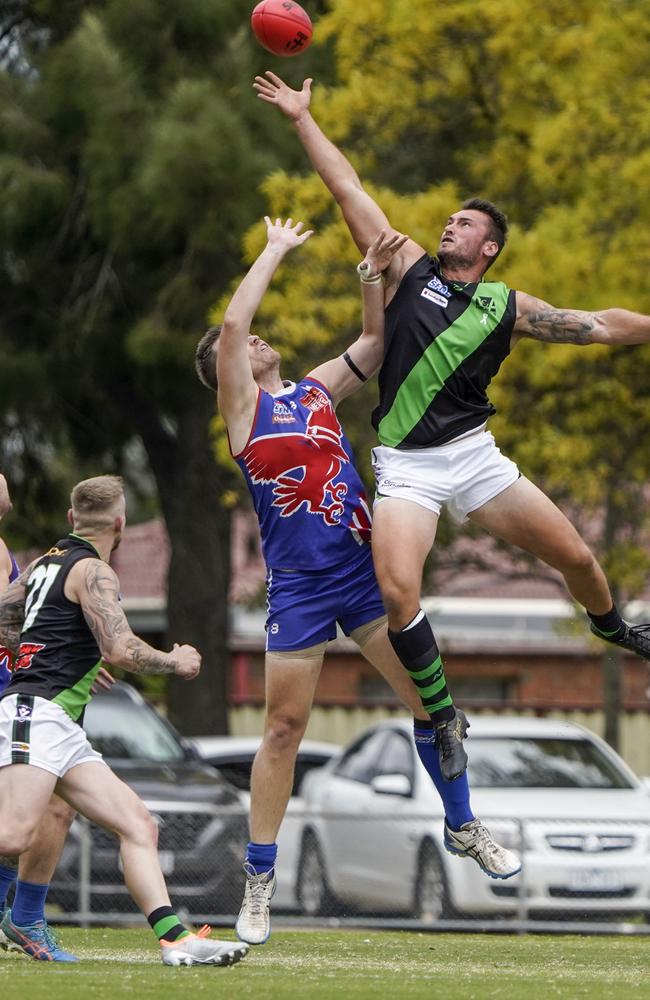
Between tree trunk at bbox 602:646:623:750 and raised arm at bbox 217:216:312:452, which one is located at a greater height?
raised arm at bbox 217:216:312:452

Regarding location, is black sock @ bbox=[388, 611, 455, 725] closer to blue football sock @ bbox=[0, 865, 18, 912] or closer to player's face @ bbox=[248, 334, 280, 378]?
player's face @ bbox=[248, 334, 280, 378]

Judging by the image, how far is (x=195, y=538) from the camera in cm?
2089

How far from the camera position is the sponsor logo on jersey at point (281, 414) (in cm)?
838

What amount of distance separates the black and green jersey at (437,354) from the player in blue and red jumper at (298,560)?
17cm

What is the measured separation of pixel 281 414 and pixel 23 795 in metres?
2.00

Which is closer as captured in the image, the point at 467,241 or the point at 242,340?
the point at 242,340

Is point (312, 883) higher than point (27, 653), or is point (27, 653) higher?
point (27, 653)

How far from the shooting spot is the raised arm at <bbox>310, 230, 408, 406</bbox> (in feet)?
27.4

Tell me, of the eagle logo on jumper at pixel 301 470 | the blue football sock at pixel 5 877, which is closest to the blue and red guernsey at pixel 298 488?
the eagle logo on jumper at pixel 301 470

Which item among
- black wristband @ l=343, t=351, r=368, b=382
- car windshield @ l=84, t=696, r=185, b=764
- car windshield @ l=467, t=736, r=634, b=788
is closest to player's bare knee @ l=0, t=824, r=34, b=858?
black wristband @ l=343, t=351, r=368, b=382

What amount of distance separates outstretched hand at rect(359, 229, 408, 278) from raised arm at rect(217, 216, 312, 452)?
30 centimetres

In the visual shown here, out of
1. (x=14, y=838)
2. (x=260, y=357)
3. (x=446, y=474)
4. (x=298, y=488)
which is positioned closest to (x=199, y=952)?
(x=14, y=838)

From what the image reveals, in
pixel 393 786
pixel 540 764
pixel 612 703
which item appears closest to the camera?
pixel 393 786

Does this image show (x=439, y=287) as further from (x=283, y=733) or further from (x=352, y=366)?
(x=283, y=733)
